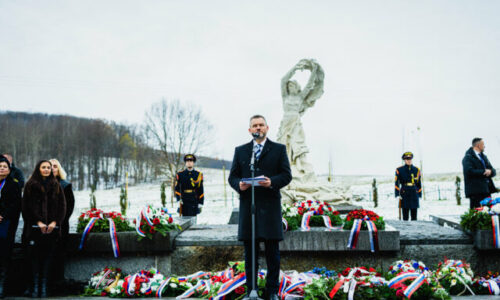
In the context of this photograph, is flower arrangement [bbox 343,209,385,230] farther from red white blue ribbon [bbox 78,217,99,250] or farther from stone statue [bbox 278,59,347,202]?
stone statue [bbox 278,59,347,202]

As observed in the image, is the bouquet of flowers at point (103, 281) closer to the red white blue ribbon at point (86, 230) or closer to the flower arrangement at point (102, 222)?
the red white blue ribbon at point (86, 230)

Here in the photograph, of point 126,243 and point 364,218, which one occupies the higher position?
point 364,218

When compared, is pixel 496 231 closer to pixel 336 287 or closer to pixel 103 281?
pixel 336 287

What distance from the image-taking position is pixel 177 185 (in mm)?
8773

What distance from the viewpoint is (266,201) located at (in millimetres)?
3756

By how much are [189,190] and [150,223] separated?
3.69 m

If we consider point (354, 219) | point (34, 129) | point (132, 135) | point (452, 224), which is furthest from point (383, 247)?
point (132, 135)

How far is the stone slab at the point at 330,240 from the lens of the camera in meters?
4.85

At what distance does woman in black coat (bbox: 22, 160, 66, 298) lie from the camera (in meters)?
4.57

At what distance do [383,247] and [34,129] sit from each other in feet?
197

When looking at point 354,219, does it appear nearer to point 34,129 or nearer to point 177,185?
point 177,185

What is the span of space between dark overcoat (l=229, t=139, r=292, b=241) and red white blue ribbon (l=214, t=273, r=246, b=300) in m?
0.58

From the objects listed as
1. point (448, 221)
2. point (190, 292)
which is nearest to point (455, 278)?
point (448, 221)

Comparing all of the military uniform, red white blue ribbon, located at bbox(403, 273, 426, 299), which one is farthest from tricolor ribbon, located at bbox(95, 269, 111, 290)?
the military uniform
